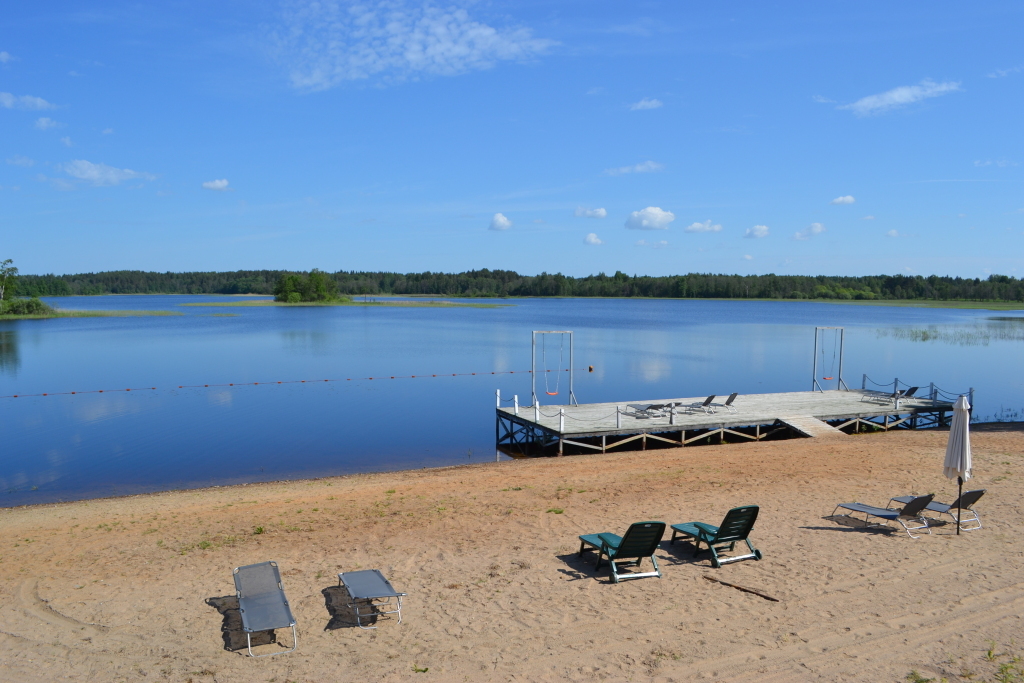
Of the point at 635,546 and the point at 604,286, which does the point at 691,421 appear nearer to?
the point at 635,546

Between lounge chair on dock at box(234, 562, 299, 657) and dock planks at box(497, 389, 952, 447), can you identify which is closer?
lounge chair on dock at box(234, 562, 299, 657)

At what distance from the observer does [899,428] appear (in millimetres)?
24453

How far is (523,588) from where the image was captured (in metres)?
7.36

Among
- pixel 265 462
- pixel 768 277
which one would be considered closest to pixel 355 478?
pixel 265 462

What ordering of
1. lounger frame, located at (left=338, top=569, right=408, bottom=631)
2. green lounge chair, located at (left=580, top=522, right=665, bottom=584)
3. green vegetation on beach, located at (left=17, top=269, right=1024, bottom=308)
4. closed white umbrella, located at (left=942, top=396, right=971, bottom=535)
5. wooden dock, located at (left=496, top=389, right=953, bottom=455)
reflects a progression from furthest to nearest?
green vegetation on beach, located at (left=17, top=269, right=1024, bottom=308), wooden dock, located at (left=496, top=389, right=953, bottom=455), closed white umbrella, located at (left=942, top=396, right=971, bottom=535), green lounge chair, located at (left=580, top=522, right=665, bottom=584), lounger frame, located at (left=338, top=569, right=408, bottom=631)

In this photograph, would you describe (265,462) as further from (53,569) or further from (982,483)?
(982,483)

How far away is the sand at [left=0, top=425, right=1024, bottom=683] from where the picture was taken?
18.9 feet

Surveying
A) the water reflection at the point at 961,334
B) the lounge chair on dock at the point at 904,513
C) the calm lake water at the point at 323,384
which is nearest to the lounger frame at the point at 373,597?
the lounge chair on dock at the point at 904,513

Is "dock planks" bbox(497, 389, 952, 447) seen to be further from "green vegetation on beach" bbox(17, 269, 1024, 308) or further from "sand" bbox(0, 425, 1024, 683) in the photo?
"green vegetation on beach" bbox(17, 269, 1024, 308)

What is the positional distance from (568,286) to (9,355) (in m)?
146

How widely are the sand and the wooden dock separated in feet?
21.7

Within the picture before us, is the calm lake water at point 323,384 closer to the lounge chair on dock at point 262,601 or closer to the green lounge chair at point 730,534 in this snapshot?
the lounge chair on dock at point 262,601

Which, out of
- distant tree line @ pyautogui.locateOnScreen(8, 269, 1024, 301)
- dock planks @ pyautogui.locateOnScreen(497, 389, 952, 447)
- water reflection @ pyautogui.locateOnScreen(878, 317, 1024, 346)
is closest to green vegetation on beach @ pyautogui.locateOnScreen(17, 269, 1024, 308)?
distant tree line @ pyautogui.locateOnScreen(8, 269, 1024, 301)

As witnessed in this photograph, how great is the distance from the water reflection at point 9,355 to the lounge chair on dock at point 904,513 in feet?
120
